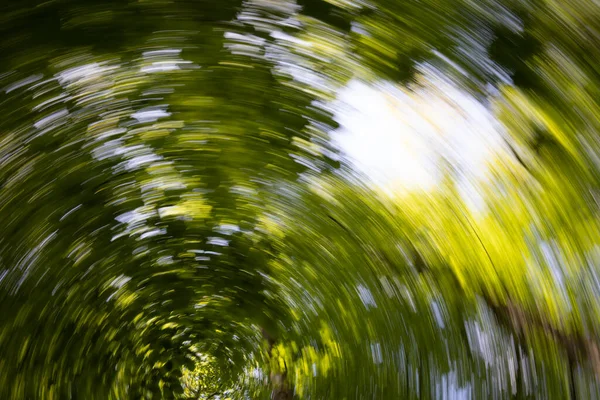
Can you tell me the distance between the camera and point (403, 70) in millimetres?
463

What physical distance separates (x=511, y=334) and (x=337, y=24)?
33 cm

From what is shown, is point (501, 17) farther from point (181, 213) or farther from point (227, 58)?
point (181, 213)

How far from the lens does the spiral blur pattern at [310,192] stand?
0.40 m

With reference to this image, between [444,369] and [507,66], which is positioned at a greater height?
[507,66]

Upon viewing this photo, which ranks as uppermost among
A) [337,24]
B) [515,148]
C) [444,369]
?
[337,24]

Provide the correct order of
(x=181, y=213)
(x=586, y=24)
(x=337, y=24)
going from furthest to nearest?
(x=181, y=213), (x=337, y=24), (x=586, y=24)

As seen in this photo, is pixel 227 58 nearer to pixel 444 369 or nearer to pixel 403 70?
pixel 403 70

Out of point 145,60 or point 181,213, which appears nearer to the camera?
point 145,60

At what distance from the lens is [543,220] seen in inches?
16.2

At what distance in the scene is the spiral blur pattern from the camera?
0.40 meters

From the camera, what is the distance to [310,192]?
0.63 meters

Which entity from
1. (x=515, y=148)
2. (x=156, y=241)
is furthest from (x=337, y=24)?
(x=156, y=241)

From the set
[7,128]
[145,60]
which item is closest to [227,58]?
[145,60]

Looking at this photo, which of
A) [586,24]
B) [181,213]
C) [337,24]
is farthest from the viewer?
[181,213]
